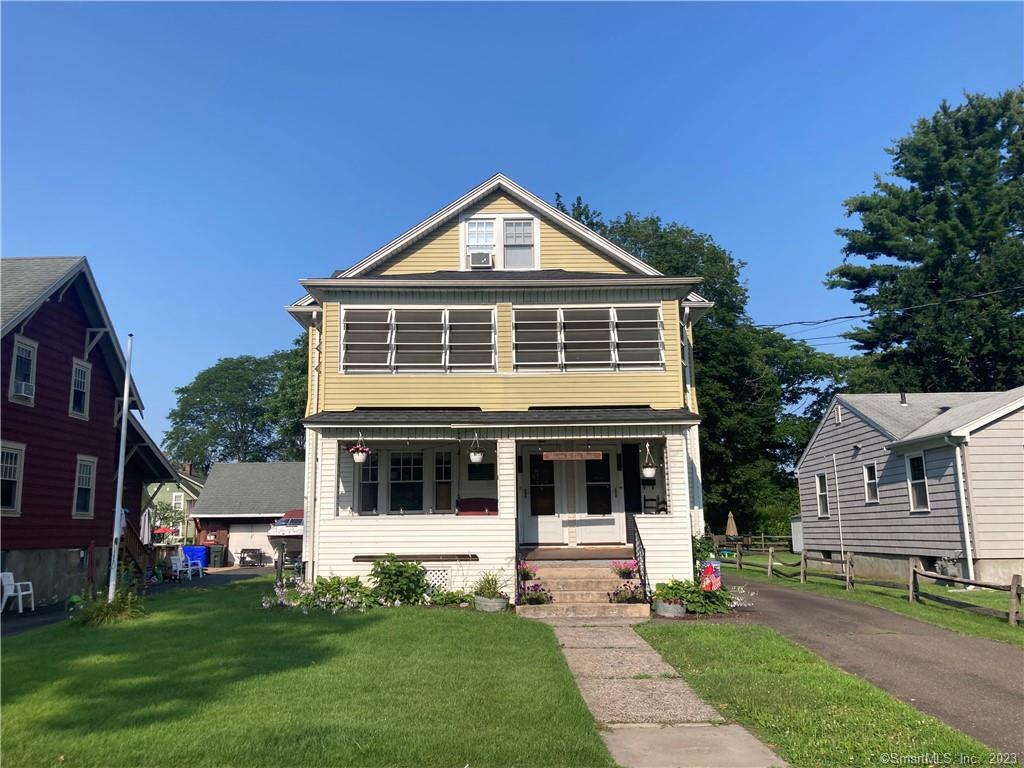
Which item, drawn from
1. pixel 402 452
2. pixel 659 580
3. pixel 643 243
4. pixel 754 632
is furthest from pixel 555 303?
pixel 643 243

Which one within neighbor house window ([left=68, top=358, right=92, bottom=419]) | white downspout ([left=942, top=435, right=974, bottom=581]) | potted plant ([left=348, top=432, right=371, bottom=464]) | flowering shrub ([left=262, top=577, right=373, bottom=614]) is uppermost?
neighbor house window ([left=68, top=358, right=92, bottom=419])

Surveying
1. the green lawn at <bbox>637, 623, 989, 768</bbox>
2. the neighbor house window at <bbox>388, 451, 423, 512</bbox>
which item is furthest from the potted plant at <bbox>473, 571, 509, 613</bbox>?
the green lawn at <bbox>637, 623, 989, 768</bbox>

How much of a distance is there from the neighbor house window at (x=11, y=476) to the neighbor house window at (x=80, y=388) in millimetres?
2391

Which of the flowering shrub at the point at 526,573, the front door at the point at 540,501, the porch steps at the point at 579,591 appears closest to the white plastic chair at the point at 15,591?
the flowering shrub at the point at 526,573

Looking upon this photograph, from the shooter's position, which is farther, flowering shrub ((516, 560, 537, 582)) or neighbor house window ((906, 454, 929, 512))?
neighbor house window ((906, 454, 929, 512))

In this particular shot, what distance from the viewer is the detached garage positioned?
38.9 meters

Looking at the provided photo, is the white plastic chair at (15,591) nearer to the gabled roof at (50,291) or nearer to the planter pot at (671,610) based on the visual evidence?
the gabled roof at (50,291)

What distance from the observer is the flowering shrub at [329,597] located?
1395 cm

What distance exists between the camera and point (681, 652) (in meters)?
10.1

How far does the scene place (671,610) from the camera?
44.4ft

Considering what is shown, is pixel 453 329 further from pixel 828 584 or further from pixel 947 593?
pixel 947 593

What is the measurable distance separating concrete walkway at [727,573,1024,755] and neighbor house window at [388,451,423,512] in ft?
25.5

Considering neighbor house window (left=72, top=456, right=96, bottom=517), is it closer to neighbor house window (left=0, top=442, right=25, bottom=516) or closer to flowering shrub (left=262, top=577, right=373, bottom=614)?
neighbor house window (left=0, top=442, right=25, bottom=516)

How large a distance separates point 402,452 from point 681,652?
8924 mm
